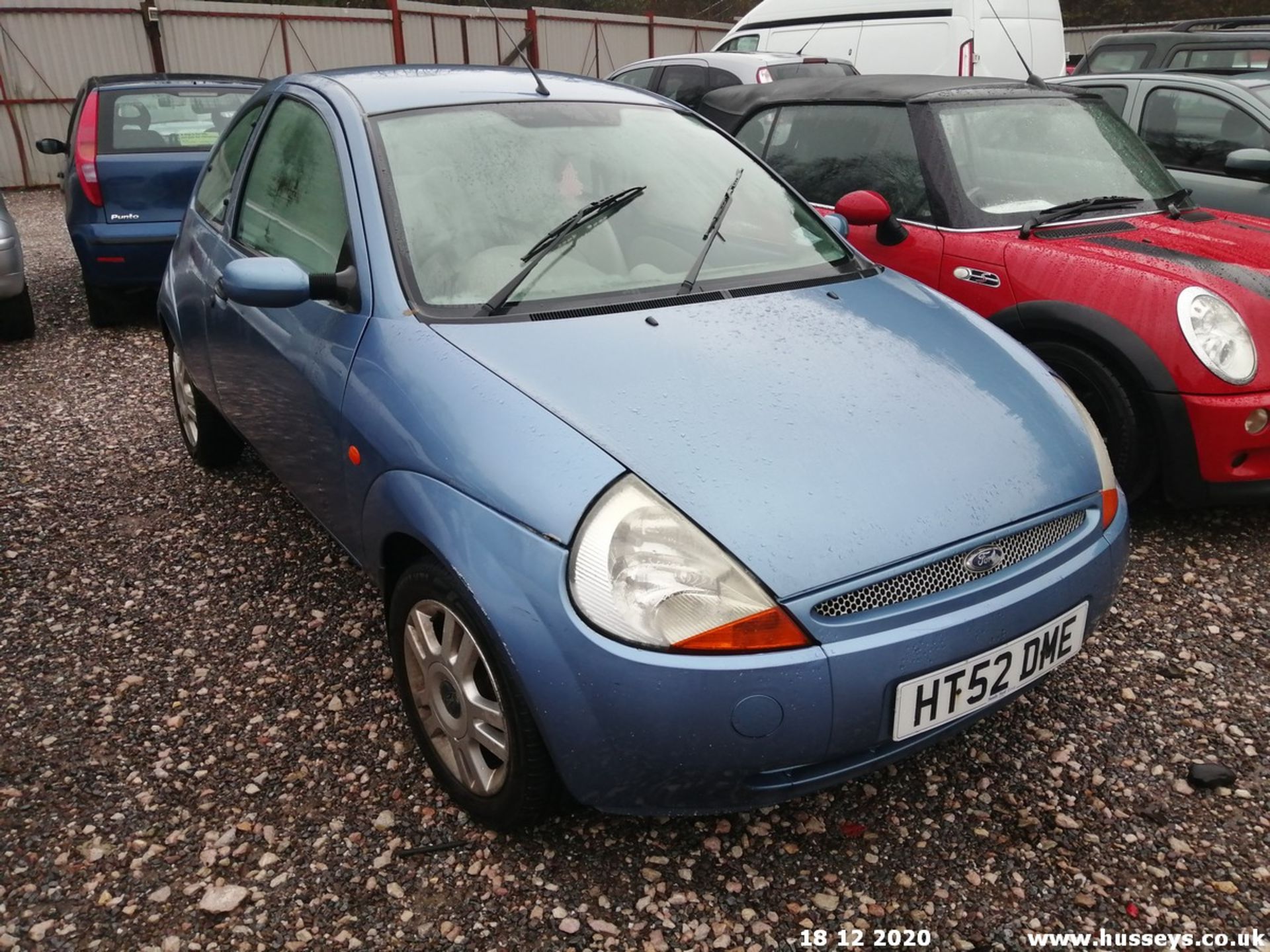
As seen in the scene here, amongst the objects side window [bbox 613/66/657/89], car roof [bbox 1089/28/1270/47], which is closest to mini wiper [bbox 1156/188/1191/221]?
car roof [bbox 1089/28/1270/47]

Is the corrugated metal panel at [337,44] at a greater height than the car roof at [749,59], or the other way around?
the corrugated metal panel at [337,44]

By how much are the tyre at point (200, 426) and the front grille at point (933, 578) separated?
117 inches

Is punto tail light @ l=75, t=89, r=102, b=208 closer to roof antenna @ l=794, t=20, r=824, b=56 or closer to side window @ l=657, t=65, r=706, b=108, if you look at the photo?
side window @ l=657, t=65, r=706, b=108

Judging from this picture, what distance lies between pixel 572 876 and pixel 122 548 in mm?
2366

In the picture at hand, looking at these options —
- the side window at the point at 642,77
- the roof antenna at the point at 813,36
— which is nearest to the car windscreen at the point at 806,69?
the side window at the point at 642,77

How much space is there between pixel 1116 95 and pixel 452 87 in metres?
4.71

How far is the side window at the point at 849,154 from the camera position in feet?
14.2

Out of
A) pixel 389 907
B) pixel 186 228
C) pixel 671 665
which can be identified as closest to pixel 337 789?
pixel 389 907

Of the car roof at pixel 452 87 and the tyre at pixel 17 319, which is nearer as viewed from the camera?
the car roof at pixel 452 87

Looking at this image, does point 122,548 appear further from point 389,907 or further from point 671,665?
point 671,665

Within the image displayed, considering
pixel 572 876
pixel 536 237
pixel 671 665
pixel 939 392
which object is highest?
pixel 536 237

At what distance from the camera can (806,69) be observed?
9398 millimetres

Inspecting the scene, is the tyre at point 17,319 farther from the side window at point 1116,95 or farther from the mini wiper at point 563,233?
the side window at point 1116,95

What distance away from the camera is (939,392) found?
237 centimetres
